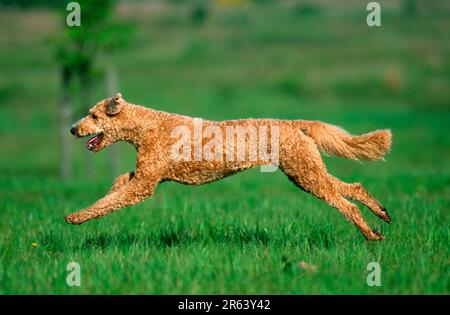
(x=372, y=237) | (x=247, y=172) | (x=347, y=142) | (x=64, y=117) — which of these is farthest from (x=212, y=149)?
(x=247, y=172)

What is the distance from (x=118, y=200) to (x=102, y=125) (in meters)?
0.79

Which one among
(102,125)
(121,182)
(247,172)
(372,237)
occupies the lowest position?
(372,237)

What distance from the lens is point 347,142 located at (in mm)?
6707

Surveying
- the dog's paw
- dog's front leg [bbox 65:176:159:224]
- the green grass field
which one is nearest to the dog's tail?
the dog's paw

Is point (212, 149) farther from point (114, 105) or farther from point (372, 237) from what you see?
point (372, 237)

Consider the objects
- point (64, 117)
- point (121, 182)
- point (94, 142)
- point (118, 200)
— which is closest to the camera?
point (118, 200)

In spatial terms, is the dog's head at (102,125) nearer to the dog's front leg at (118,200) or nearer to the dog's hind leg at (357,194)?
the dog's front leg at (118,200)

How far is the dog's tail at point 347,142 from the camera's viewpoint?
261 inches

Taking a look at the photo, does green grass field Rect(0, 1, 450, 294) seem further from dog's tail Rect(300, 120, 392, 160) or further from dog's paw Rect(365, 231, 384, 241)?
dog's tail Rect(300, 120, 392, 160)

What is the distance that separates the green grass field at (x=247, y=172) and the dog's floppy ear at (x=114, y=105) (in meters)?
1.35

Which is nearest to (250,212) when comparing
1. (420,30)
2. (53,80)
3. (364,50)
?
(53,80)

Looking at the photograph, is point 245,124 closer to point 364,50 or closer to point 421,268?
point 421,268
